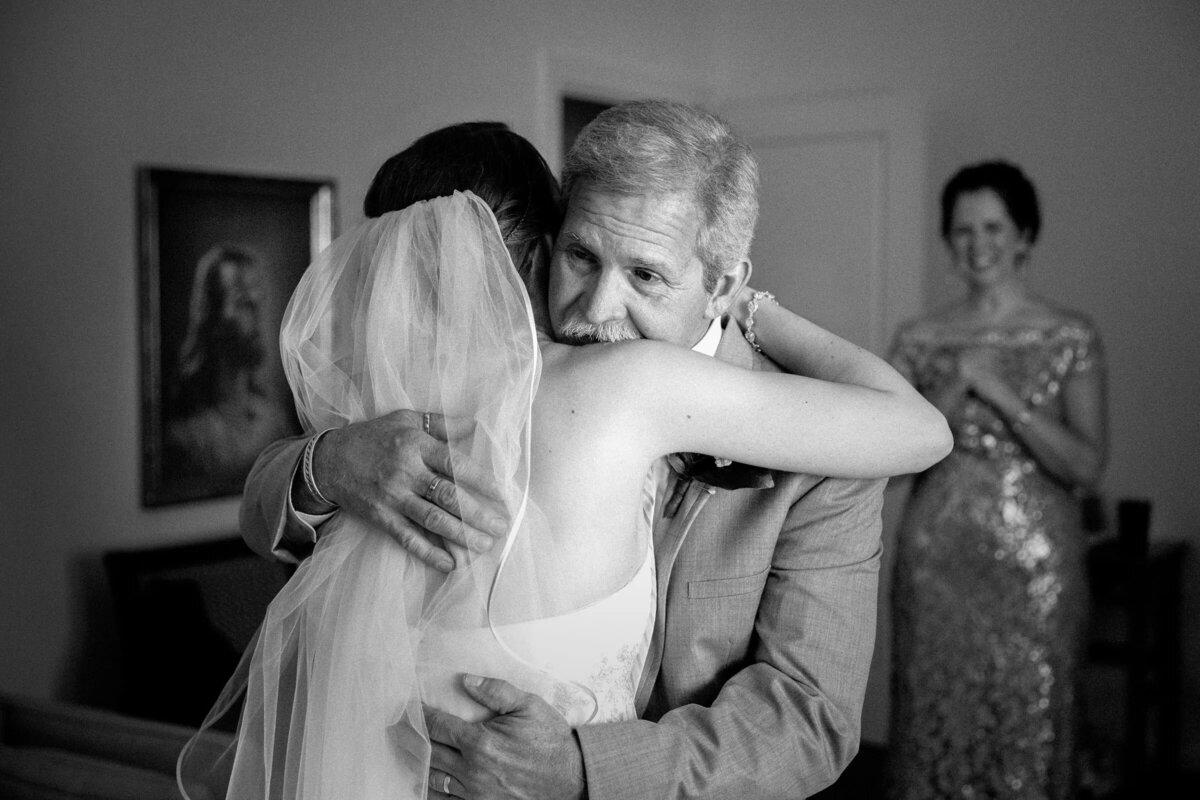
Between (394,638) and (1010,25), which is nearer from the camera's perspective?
(394,638)

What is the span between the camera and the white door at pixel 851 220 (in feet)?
17.2

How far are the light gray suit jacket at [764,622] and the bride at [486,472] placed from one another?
0.35ft

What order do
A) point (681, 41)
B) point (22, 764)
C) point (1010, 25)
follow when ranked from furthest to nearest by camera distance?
1. point (681, 41)
2. point (1010, 25)
3. point (22, 764)

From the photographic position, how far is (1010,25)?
5309 millimetres

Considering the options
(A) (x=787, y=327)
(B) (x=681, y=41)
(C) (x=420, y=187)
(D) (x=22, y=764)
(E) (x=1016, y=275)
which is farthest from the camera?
(B) (x=681, y=41)

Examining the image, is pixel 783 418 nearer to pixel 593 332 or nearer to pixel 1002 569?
pixel 593 332

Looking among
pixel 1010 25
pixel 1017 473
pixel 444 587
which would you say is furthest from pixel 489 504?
pixel 1010 25

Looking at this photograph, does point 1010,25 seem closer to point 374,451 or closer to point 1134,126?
point 1134,126

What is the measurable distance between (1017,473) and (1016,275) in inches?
28.5

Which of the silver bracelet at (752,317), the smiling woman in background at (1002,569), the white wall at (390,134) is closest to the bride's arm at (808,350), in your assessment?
the silver bracelet at (752,317)

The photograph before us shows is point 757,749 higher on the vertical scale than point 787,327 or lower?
lower

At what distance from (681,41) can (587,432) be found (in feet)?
16.8

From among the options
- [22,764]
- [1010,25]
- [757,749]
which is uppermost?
[1010,25]

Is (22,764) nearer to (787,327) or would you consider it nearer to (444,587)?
(444,587)
